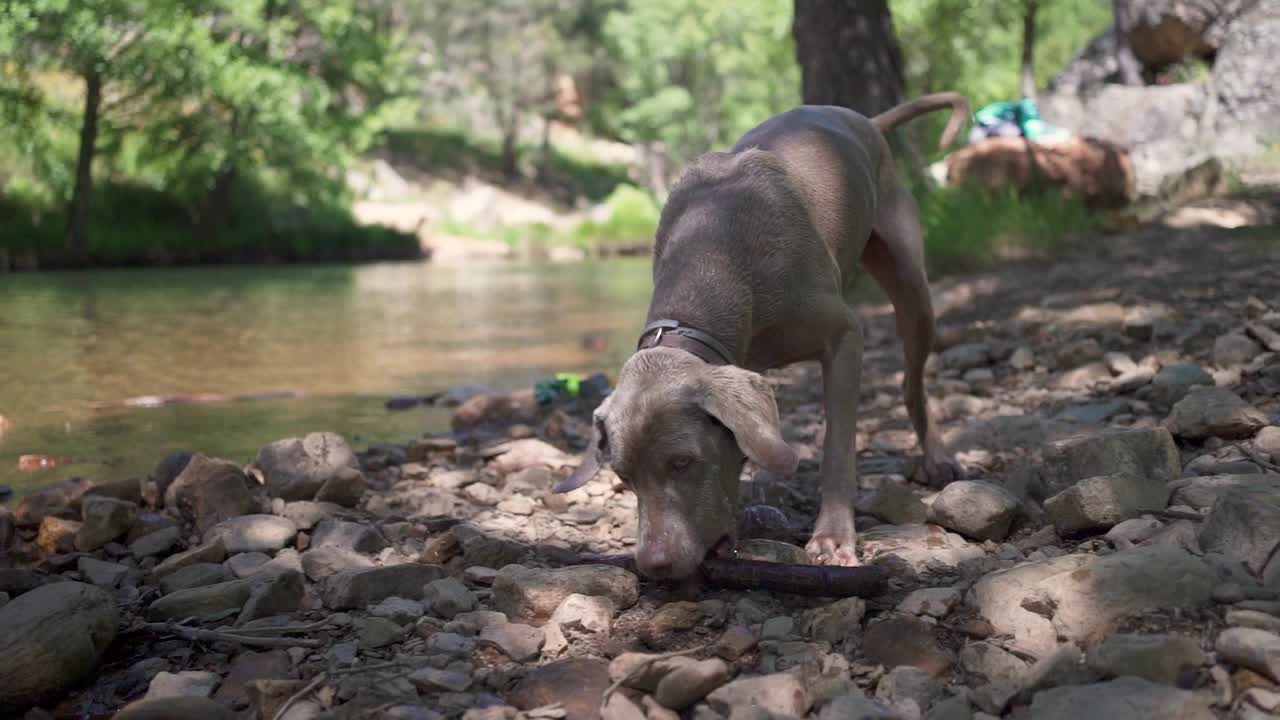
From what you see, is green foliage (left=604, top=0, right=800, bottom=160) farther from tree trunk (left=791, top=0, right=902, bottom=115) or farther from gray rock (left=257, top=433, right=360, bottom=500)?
gray rock (left=257, top=433, right=360, bottom=500)

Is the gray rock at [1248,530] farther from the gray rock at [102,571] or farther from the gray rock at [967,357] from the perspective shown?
the gray rock at [967,357]

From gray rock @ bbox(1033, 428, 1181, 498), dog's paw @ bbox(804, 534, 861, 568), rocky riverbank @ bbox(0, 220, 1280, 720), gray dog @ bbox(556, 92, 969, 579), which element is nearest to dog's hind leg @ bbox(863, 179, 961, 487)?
gray dog @ bbox(556, 92, 969, 579)

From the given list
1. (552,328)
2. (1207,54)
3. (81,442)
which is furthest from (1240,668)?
(1207,54)

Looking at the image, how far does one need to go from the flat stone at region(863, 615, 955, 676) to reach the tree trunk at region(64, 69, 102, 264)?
29.1 metres

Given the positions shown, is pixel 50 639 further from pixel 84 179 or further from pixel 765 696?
pixel 84 179

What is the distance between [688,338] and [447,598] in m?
→ 1.27

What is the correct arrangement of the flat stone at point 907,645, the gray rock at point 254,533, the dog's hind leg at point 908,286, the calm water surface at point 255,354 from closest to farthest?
the flat stone at point 907,645 < the gray rock at point 254,533 < the dog's hind leg at point 908,286 < the calm water surface at point 255,354

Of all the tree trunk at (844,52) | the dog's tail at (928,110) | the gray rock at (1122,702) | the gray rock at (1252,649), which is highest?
the tree trunk at (844,52)

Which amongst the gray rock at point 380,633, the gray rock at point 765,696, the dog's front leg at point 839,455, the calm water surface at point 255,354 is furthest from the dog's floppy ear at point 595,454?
the calm water surface at point 255,354

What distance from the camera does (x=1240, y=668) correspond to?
100 inches

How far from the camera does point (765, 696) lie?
8.89 feet

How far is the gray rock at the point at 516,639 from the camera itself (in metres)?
3.16

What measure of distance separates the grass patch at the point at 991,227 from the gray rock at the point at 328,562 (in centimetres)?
812

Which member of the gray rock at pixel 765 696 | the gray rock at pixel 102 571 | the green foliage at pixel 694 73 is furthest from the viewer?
the green foliage at pixel 694 73
